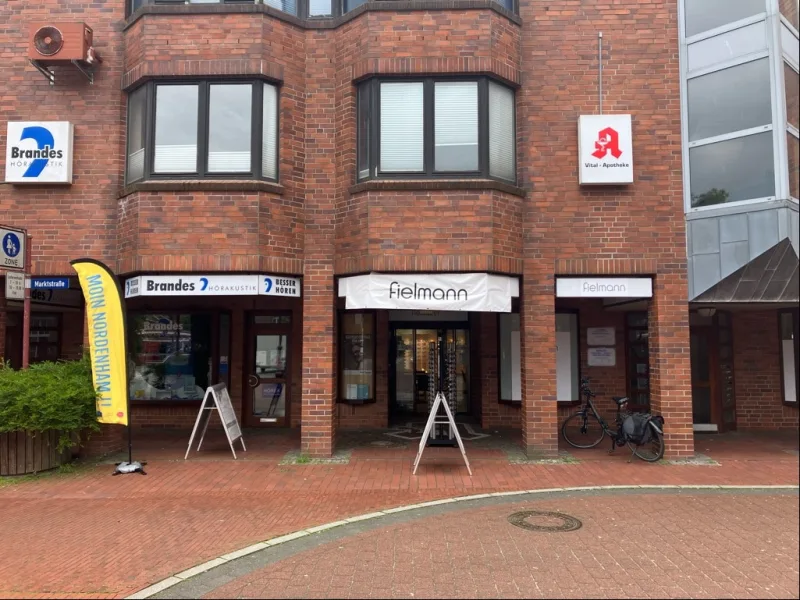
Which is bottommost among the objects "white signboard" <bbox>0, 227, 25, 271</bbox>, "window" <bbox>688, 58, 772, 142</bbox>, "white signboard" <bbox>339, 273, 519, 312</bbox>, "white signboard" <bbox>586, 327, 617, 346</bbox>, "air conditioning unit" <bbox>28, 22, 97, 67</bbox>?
"white signboard" <bbox>586, 327, 617, 346</bbox>

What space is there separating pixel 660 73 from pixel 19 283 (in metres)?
10.9

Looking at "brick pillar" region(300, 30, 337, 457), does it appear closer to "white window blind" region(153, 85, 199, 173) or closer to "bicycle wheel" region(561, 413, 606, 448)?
"white window blind" region(153, 85, 199, 173)

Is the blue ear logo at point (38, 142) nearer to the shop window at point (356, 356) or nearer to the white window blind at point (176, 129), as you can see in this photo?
the white window blind at point (176, 129)

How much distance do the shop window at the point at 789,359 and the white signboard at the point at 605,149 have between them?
5.02m

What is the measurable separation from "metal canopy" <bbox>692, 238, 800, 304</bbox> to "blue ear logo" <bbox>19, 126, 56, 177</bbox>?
11.0 m

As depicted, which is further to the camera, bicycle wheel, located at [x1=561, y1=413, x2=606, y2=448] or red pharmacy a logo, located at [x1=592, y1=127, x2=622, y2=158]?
bicycle wheel, located at [x1=561, y1=413, x2=606, y2=448]

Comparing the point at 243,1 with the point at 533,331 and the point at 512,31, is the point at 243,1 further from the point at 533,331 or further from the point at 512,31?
the point at 533,331

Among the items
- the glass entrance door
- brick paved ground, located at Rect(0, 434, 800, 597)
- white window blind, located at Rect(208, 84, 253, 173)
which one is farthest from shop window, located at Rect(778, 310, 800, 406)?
white window blind, located at Rect(208, 84, 253, 173)

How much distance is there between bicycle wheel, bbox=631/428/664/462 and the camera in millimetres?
8930

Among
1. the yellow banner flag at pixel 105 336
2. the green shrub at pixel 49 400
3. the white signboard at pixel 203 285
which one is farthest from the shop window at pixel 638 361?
the green shrub at pixel 49 400

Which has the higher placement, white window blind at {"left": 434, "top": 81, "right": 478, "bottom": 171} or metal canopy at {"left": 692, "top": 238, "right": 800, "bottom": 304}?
white window blind at {"left": 434, "top": 81, "right": 478, "bottom": 171}

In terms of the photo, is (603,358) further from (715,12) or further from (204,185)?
(204,185)

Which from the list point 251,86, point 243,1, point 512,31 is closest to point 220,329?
point 251,86

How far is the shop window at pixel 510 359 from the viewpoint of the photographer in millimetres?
11781
